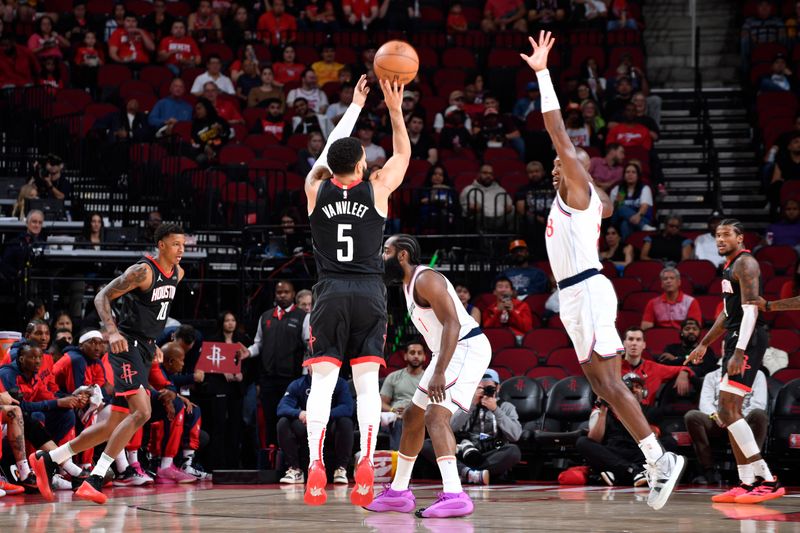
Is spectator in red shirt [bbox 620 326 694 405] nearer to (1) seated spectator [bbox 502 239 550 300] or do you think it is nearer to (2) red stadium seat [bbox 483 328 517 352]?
(2) red stadium seat [bbox 483 328 517 352]

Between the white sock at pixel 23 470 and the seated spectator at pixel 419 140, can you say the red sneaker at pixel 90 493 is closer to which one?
the white sock at pixel 23 470

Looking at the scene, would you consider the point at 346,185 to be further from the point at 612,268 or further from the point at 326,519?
the point at 612,268

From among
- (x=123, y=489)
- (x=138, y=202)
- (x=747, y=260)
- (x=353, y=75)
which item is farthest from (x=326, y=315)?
(x=353, y=75)

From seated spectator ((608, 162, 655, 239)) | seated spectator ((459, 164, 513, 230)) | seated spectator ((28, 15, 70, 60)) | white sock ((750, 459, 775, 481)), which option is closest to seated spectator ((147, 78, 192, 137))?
seated spectator ((28, 15, 70, 60))

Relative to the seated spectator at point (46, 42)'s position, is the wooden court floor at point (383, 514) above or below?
below

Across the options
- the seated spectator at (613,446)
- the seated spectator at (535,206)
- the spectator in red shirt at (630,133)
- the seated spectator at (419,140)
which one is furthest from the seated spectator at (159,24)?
the seated spectator at (613,446)

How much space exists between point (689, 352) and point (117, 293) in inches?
234

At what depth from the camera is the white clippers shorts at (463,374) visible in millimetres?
7324

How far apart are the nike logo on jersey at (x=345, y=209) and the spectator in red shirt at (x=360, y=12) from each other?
13918 mm

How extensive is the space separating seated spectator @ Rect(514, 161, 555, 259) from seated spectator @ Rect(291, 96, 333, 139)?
3396mm

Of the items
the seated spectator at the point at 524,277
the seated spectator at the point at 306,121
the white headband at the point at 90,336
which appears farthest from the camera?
the seated spectator at the point at 306,121

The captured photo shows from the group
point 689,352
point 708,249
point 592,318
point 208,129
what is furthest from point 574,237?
point 208,129

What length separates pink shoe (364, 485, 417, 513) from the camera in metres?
7.32

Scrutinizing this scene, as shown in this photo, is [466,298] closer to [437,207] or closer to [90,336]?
[437,207]
